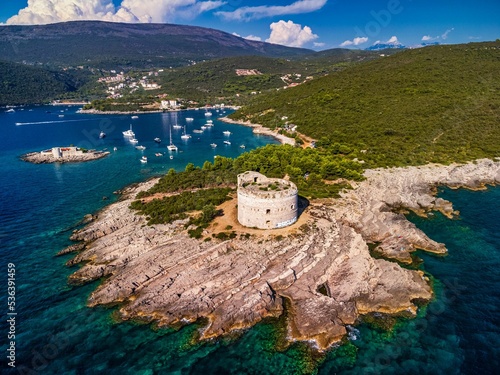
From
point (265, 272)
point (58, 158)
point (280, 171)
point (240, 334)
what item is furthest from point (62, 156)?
point (240, 334)

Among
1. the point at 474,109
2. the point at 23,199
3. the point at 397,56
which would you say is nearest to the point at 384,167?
the point at 474,109

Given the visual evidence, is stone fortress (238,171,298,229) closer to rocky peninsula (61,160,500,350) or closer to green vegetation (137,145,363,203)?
rocky peninsula (61,160,500,350)

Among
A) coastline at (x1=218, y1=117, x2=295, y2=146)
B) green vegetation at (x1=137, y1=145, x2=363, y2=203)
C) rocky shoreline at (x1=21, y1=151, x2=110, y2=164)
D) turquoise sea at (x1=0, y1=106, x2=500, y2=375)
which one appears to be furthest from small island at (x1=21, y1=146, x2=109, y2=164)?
coastline at (x1=218, y1=117, x2=295, y2=146)

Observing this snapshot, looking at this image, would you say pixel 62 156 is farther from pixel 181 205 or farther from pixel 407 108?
pixel 407 108

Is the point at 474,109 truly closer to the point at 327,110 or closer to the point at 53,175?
the point at 327,110

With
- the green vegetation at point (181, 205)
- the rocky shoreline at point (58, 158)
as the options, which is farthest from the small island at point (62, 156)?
the green vegetation at point (181, 205)

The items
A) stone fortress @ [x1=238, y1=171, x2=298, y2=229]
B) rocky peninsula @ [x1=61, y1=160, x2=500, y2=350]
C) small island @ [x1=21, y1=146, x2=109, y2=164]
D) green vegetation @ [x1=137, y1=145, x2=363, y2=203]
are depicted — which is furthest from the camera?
small island @ [x1=21, y1=146, x2=109, y2=164]

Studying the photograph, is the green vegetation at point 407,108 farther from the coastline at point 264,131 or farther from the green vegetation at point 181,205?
the green vegetation at point 181,205
